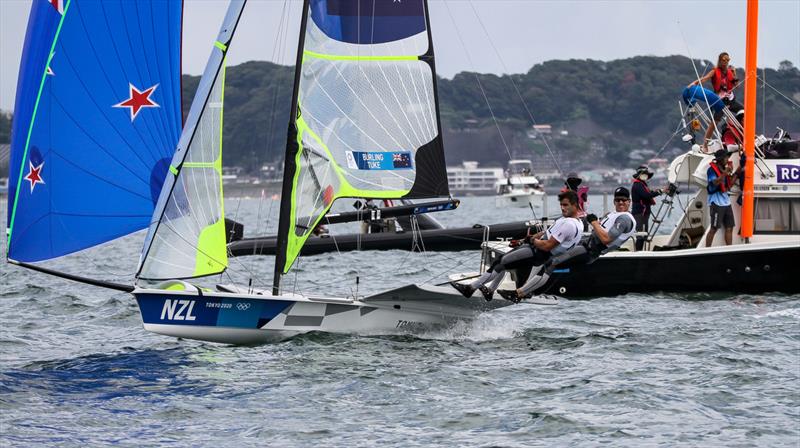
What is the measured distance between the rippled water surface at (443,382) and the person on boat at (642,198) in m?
2.05

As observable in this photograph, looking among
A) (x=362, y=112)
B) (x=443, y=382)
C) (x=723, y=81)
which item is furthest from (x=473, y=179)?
(x=443, y=382)

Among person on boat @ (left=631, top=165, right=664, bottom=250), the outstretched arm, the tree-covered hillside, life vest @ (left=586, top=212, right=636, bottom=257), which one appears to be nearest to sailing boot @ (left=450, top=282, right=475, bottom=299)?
the outstretched arm

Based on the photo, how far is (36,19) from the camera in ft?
49.9

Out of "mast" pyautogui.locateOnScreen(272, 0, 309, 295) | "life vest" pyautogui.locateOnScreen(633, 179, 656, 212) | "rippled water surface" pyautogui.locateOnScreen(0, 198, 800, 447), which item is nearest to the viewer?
"rippled water surface" pyautogui.locateOnScreen(0, 198, 800, 447)

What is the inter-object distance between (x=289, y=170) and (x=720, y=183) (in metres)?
7.56

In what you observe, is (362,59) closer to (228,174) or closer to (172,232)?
(172,232)

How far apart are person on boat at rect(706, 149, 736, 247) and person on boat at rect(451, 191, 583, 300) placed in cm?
539

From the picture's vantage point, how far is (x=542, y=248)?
1477cm

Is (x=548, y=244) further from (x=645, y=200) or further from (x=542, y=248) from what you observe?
(x=645, y=200)

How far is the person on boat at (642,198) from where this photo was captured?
20025 mm

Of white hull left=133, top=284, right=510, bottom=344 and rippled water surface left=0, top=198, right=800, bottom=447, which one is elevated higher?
white hull left=133, top=284, right=510, bottom=344

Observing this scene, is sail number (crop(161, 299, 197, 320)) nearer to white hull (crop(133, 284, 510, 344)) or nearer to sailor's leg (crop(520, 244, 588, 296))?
white hull (crop(133, 284, 510, 344))

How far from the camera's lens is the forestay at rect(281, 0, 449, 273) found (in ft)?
51.2

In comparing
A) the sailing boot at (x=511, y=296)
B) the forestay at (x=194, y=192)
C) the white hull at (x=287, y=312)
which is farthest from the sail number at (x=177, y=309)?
the sailing boot at (x=511, y=296)
